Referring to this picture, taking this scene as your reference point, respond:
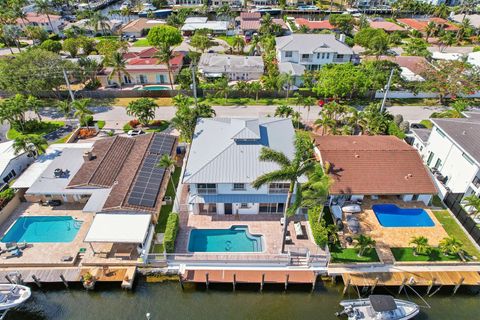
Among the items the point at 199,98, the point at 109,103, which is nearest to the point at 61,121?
the point at 109,103

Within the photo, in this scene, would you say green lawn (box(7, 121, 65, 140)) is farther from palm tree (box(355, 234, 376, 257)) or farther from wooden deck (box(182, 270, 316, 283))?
palm tree (box(355, 234, 376, 257))

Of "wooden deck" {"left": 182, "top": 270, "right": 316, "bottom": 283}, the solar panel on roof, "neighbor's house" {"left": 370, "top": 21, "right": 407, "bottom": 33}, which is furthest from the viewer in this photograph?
"neighbor's house" {"left": 370, "top": 21, "right": 407, "bottom": 33}

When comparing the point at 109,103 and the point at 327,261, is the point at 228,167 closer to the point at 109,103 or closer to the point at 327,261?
the point at 327,261

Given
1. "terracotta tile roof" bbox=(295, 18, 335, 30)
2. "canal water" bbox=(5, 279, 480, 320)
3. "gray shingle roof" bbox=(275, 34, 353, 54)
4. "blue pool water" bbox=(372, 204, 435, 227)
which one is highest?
"gray shingle roof" bbox=(275, 34, 353, 54)

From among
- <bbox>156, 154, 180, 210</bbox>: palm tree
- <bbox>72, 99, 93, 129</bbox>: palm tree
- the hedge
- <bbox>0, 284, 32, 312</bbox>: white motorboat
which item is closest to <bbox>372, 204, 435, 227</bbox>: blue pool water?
the hedge

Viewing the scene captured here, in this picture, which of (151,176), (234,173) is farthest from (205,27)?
(234,173)

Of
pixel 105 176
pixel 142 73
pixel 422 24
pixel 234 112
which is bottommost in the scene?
pixel 234 112

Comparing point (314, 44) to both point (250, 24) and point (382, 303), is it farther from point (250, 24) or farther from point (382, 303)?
point (382, 303)
